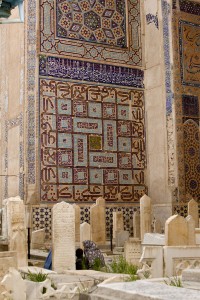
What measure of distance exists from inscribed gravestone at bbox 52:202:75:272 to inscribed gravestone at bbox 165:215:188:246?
134cm

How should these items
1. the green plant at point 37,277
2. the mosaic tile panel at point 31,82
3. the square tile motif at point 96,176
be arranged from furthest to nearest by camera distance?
1. the square tile motif at point 96,176
2. the mosaic tile panel at point 31,82
3. the green plant at point 37,277

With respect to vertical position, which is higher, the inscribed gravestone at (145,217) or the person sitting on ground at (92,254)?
the inscribed gravestone at (145,217)

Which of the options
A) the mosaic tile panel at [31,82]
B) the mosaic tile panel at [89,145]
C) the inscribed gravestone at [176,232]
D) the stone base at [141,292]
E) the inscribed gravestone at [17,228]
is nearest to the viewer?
the stone base at [141,292]

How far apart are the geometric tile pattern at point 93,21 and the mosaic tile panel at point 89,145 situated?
1.11 meters

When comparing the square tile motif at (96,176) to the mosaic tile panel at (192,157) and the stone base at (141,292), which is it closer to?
the mosaic tile panel at (192,157)

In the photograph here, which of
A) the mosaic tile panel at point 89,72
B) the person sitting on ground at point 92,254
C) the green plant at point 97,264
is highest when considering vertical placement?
the mosaic tile panel at point 89,72

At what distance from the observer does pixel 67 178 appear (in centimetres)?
1043

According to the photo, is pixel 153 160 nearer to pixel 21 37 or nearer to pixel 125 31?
pixel 125 31

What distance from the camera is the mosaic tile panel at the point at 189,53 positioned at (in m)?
11.6

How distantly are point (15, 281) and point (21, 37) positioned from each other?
755 centimetres

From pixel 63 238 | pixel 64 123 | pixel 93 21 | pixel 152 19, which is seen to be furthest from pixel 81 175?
pixel 63 238

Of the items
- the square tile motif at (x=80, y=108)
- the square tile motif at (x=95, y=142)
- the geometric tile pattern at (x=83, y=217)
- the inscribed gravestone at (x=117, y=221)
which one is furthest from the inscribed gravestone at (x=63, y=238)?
the square tile motif at (x=80, y=108)

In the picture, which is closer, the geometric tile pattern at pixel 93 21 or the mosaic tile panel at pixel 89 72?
the mosaic tile panel at pixel 89 72

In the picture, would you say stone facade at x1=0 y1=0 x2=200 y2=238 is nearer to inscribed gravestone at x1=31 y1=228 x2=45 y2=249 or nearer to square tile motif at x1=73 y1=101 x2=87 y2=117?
square tile motif at x1=73 y1=101 x2=87 y2=117
